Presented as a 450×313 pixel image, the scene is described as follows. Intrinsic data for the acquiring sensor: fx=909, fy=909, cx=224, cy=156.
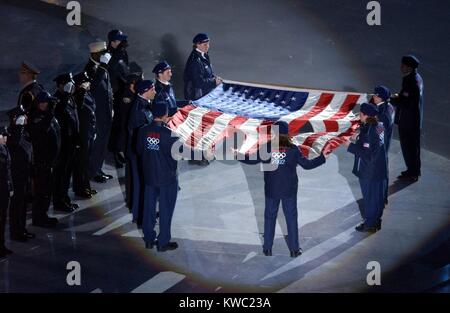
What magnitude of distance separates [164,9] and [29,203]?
967cm

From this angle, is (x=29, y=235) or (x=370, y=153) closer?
(x=370, y=153)

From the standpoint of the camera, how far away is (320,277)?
11203mm

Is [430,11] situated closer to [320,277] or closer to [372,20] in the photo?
[372,20]

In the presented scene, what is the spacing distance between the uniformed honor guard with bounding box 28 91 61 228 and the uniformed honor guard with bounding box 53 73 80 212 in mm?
324

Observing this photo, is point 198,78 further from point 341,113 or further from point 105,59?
point 341,113

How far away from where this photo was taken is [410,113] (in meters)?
14.1

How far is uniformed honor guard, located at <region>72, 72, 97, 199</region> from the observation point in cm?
1339

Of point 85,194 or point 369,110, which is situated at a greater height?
point 369,110

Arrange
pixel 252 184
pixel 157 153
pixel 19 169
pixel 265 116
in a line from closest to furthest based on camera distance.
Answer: pixel 157 153, pixel 19 169, pixel 265 116, pixel 252 184

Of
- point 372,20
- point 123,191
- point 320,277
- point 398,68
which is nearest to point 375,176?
point 320,277

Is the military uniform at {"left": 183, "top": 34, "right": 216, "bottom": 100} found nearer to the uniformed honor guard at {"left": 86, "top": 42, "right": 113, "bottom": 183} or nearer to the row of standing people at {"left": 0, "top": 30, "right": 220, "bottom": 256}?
the row of standing people at {"left": 0, "top": 30, "right": 220, "bottom": 256}

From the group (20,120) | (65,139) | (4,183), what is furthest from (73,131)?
(4,183)

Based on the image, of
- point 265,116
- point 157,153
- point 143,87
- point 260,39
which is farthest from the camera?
point 260,39

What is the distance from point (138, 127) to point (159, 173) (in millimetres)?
978
